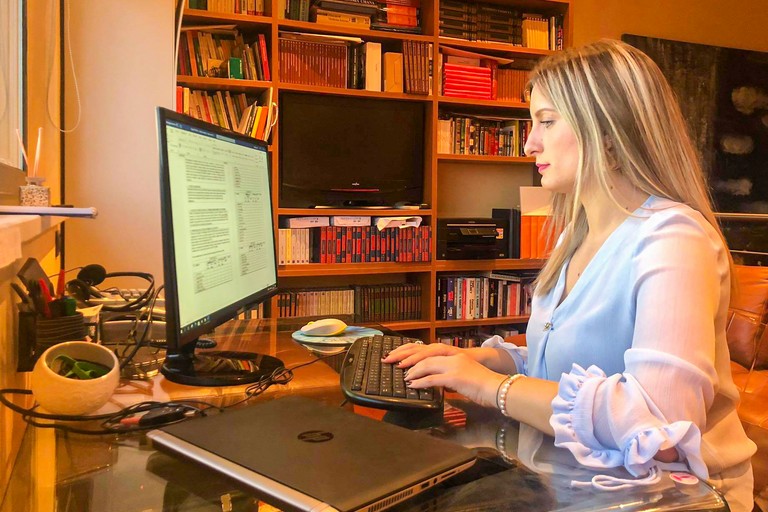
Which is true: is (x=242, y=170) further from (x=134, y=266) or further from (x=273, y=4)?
(x=273, y=4)

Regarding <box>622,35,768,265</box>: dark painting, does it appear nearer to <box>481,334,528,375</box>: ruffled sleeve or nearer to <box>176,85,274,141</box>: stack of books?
<box>176,85,274,141</box>: stack of books

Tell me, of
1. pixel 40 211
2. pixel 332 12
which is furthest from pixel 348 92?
pixel 40 211

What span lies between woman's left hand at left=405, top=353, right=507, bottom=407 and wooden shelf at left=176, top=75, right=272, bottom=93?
7.33 ft

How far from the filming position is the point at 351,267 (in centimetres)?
316

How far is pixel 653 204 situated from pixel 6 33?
1.44 metres

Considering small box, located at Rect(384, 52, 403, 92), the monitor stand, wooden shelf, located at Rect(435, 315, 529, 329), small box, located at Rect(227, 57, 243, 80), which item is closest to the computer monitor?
the monitor stand

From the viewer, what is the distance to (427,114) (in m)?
3.35

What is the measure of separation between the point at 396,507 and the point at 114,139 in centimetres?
199

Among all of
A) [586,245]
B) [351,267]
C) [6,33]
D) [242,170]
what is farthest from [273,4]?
[586,245]

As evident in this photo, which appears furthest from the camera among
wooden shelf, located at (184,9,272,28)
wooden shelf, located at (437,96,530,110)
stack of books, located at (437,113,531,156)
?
stack of books, located at (437,113,531,156)

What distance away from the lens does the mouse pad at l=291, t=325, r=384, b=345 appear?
1.43 metres

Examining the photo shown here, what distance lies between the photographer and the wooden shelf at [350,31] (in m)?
3.00

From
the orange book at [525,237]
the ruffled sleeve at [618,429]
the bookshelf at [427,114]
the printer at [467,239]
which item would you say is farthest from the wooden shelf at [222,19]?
the ruffled sleeve at [618,429]

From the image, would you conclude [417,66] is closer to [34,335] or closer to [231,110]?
[231,110]
